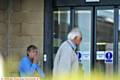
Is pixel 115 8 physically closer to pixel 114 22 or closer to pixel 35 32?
pixel 114 22

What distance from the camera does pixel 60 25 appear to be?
1027cm

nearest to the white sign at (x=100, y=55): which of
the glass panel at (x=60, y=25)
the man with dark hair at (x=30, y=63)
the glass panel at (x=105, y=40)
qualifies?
the glass panel at (x=105, y=40)

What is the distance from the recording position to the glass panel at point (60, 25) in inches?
402

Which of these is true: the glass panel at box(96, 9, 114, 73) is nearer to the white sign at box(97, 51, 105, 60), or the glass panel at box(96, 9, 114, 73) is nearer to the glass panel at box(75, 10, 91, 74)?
the white sign at box(97, 51, 105, 60)

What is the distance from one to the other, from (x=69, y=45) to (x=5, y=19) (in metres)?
3.88

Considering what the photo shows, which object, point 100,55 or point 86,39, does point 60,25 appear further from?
point 100,55

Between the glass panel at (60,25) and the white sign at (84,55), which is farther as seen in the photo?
the glass panel at (60,25)

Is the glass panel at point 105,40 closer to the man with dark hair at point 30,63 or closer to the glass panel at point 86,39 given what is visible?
the glass panel at point 86,39

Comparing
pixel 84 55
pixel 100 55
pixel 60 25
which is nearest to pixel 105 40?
pixel 100 55

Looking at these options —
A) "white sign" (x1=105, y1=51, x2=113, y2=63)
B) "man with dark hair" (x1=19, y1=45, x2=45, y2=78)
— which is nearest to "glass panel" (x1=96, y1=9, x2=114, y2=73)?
"white sign" (x1=105, y1=51, x2=113, y2=63)

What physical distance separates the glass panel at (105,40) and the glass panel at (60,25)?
2.56ft

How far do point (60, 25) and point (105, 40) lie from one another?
118 cm

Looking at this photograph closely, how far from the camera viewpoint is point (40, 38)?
10078mm

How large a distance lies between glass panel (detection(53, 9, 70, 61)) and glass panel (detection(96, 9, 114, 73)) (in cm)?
78
